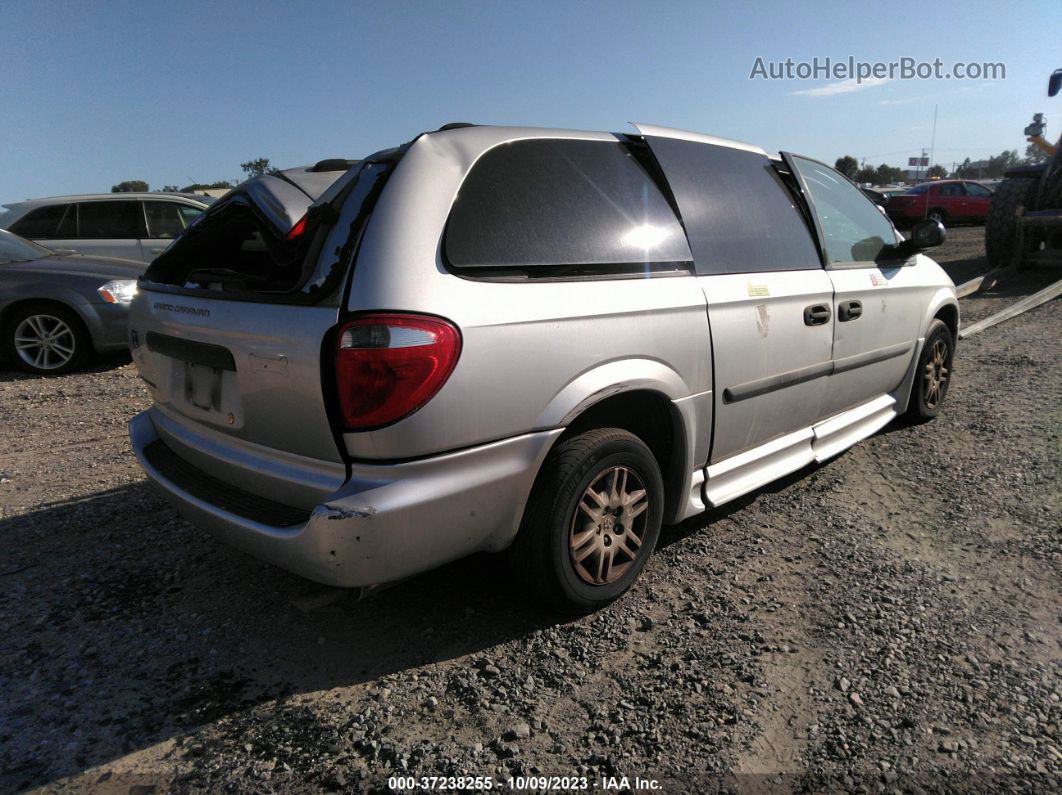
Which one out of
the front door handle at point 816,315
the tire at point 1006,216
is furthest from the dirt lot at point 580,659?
the tire at point 1006,216

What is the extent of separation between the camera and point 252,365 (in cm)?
237

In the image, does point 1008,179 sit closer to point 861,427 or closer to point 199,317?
point 861,427

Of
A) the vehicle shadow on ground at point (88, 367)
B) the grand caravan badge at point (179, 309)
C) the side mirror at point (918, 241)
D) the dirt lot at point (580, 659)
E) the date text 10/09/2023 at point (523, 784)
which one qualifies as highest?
the side mirror at point (918, 241)

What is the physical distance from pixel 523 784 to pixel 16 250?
25.7 feet

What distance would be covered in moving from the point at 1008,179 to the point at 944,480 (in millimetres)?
10643

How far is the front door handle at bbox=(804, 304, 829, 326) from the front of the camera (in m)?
3.46

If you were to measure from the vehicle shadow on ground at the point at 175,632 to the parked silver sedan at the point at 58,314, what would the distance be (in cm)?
403

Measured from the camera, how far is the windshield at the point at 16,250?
7.31 m

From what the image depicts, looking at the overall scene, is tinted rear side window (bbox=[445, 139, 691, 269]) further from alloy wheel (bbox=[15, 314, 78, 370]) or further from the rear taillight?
alloy wheel (bbox=[15, 314, 78, 370])

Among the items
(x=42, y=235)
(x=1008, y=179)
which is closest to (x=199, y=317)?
(x=42, y=235)

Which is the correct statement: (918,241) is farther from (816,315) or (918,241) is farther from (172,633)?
(172,633)

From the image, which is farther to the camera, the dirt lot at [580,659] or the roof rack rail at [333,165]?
the roof rack rail at [333,165]

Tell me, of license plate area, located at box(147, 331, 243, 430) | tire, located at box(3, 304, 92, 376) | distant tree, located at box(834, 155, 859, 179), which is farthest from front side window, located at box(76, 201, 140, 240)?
distant tree, located at box(834, 155, 859, 179)

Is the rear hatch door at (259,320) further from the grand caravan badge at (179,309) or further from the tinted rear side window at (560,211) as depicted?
the tinted rear side window at (560,211)
